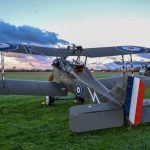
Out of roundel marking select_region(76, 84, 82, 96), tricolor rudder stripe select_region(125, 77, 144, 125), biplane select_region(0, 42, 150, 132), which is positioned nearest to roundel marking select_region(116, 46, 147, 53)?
biplane select_region(0, 42, 150, 132)

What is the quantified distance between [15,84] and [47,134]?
4.68 m

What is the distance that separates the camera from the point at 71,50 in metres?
12.9

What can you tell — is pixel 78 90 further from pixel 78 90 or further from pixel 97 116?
pixel 97 116

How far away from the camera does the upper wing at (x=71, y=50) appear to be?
11.8 metres

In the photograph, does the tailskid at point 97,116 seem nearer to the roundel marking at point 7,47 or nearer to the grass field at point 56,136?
the grass field at point 56,136

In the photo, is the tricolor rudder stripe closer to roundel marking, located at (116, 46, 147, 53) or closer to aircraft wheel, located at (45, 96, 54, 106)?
aircraft wheel, located at (45, 96, 54, 106)

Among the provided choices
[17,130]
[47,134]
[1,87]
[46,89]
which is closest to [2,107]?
[1,87]

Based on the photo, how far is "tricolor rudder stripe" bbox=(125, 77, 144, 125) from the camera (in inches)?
275

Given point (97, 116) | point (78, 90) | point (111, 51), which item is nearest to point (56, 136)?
point (97, 116)

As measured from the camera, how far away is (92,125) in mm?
6973

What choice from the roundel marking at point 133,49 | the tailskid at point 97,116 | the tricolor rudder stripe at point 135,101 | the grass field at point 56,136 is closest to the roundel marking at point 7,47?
the grass field at point 56,136

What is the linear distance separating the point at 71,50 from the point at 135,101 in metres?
6.18

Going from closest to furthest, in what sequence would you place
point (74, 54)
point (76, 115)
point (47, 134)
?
point (76, 115)
point (47, 134)
point (74, 54)

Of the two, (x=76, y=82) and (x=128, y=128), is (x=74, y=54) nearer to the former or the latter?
(x=76, y=82)
